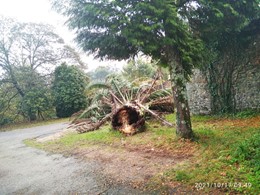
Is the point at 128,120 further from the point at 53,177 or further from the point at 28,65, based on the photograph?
the point at 28,65

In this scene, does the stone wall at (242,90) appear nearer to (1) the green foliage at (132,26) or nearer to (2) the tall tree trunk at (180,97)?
(2) the tall tree trunk at (180,97)

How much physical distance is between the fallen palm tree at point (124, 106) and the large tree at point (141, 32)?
264 cm

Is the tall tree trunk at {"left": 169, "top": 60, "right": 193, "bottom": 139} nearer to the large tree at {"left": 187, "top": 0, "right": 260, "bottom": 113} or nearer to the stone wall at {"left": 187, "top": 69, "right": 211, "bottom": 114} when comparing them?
the large tree at {"left": 187, "top": 0, "right": 260, "bottom": 113}

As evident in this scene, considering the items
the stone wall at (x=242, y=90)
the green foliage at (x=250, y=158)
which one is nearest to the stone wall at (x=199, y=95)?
the stone wall at (x=242, y=90)

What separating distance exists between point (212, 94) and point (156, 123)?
2.67m

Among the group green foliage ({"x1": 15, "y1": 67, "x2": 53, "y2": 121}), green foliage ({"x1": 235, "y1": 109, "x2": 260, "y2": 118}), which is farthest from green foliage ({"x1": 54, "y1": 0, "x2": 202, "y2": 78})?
green foliage ({"x1": 15, "y1": 67, "x2": 53, "y2": 121})

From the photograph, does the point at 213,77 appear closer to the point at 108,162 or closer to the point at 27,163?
the point at 108,162

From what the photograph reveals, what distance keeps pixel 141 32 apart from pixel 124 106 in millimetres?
4162

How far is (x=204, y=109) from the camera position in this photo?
9.80 meters

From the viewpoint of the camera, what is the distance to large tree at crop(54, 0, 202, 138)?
513cm

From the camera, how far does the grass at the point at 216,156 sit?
3.63 meters

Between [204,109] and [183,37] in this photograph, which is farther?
[204,109]

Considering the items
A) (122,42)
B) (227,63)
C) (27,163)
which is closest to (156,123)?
(227,63)

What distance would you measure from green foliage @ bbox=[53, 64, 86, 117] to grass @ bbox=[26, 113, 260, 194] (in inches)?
600
